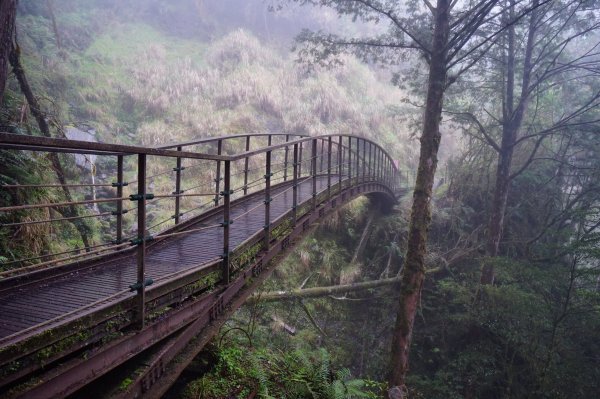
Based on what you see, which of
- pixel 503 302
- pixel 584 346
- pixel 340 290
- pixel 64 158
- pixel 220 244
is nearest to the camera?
pixel 220 244

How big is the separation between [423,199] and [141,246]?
5.53 m

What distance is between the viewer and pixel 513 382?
8148 millimetres

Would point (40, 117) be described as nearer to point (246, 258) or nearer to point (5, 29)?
point (5, 29)

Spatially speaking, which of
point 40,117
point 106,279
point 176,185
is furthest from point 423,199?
point 40,117

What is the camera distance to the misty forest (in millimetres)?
3180

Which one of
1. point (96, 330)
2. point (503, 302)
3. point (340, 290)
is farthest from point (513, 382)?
point (96, 330)

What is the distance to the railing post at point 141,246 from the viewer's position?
2721 mm

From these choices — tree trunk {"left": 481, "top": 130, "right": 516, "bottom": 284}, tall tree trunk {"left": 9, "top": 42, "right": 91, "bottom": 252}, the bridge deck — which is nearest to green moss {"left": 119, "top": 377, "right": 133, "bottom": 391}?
the bridge deck

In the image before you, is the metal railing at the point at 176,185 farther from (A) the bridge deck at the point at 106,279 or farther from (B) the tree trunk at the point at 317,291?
(B) the tree trunk at the point at 317,291

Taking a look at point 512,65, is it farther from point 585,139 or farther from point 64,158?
point 64,158

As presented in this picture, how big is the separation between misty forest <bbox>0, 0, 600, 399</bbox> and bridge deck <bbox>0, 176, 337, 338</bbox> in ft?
0.17

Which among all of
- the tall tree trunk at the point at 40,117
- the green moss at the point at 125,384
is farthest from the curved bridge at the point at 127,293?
the tall tree trunk at the point at 40,117

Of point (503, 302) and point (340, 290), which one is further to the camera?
point (340, 290)

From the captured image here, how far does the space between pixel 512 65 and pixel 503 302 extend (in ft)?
20.1
